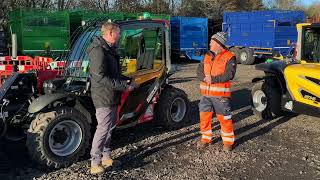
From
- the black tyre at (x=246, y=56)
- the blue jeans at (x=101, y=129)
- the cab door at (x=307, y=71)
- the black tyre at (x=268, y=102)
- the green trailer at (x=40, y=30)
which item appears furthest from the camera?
the black tyre at (x=246, y=56)

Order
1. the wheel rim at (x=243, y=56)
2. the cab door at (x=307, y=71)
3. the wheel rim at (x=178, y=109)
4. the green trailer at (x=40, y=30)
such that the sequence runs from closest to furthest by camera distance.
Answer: the cab door at (x=307, y=71)
the wheel rim at (x=178, y=109)
the green trailer at (x=40, y=30)
the wheel rim at (x=243, y=56)

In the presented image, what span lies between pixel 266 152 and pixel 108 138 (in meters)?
2.31

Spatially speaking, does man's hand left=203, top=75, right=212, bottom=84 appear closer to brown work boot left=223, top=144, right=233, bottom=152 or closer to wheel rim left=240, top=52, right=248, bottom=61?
brown work boot left=223, top=144, right=233, bottom=152

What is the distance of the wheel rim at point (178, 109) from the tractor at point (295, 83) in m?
1.64

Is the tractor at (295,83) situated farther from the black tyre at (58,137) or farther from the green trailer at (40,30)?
the green trailer at (40,30)

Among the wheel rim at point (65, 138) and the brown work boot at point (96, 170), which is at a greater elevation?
the wheel rim at point (65, 138)

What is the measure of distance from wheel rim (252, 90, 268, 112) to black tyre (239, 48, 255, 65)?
12713 millimetres

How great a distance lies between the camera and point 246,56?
851 inches

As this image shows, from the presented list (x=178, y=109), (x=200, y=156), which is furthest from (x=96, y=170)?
(x=178, y=109)

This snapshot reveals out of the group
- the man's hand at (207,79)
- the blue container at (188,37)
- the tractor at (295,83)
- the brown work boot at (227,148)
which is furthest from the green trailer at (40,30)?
the brown work boot at (227,148)

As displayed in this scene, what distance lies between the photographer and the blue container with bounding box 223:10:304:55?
20.5 m

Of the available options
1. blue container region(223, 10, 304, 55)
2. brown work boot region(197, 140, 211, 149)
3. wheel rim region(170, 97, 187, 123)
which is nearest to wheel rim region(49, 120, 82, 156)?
brown work boot region(197, 140, 211, 149)

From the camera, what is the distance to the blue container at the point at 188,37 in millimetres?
22156

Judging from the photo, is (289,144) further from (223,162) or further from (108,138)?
(108,138)
